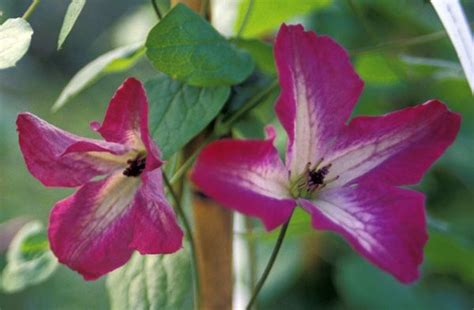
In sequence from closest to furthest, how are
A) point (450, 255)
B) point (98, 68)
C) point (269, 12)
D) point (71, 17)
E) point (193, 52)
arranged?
point (71, 17) < point (193, 52) < point (98, 68) < point (269, 12) < point (450, 255)

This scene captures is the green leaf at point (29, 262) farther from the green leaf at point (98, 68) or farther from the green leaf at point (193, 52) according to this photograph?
the green leaf at point (193, 52)

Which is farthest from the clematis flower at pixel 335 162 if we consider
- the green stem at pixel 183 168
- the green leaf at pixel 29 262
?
the green leaf at pixel 29 262

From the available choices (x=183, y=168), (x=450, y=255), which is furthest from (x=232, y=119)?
(x=450, y=255)

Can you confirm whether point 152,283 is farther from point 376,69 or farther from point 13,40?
point 376,69

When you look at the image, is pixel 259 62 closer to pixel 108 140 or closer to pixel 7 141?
pixel 108 140

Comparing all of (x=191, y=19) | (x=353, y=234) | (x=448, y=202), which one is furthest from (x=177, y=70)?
(x=448, y=202)

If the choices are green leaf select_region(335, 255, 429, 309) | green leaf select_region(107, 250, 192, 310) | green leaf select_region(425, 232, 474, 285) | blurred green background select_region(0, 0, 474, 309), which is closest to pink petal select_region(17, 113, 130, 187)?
green leaf select_region(107, 250, 192, 310)

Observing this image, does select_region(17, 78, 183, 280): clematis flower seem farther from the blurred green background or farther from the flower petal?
the blurred green background

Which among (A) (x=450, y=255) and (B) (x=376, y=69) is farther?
(A) (x=450, y=255)
